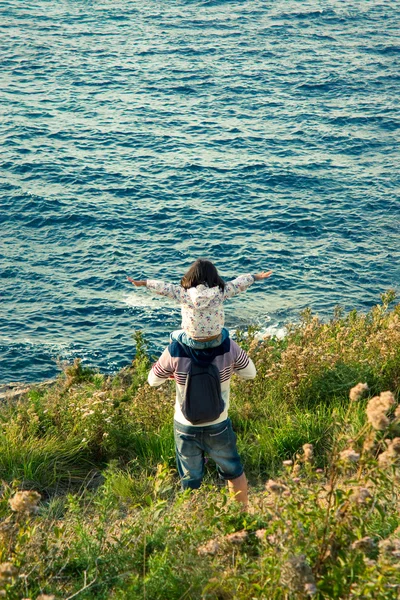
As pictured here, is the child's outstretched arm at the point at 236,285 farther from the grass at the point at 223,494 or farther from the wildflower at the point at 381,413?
the wildflower at the point at 381,413

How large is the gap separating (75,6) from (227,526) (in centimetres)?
4185

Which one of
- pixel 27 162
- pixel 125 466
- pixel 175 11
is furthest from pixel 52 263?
pixel 175 11

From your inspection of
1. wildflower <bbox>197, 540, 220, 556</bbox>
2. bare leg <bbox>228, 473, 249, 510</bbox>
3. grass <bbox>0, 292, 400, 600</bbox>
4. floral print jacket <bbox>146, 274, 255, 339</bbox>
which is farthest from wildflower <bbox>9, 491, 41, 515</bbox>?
bare leg <bbox>228, 473, 249, 510</bbox>

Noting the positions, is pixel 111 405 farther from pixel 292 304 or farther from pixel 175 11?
pixel 175 11

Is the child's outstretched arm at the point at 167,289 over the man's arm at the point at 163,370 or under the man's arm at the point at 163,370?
over

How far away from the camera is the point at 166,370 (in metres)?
5.66

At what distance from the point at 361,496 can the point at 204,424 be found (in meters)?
1.80

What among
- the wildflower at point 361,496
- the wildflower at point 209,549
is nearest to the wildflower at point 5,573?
the wildflower at point 209,549

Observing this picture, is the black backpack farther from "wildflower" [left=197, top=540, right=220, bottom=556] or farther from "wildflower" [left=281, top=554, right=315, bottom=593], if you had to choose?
"wildflower" [left=281, top=554, right=315, bottom=593]

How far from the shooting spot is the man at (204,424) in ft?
18.3

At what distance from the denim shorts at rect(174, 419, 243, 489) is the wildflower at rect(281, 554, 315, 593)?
188 centimetres

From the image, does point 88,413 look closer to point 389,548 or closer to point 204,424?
point 204,424

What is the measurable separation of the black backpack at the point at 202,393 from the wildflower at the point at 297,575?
175 cm

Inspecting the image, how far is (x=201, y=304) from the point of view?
5.35m
